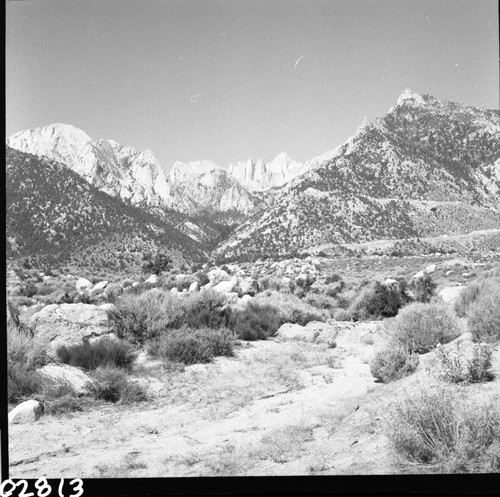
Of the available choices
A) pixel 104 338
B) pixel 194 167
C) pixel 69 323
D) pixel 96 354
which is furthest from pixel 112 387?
pixel 194 167

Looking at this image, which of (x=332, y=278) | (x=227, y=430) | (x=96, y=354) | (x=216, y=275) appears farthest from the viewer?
(x=332, y=278)

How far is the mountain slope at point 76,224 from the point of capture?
6680 mm

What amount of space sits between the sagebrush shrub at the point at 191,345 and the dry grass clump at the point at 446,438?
345cm

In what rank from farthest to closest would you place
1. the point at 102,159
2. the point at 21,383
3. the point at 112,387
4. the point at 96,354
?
1. the point at 102,159
2. the point at 96,354
3. the point at 112,387
4. the point at 21,383

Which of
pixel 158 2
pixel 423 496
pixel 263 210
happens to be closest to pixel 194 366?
pixel 263 210

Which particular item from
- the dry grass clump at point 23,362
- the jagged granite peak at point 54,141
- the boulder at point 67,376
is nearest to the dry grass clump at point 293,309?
the boulder at point 67,376

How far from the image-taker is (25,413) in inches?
198

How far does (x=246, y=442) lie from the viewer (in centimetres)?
466

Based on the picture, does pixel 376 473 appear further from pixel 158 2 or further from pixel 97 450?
pixel 158 2

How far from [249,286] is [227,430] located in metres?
3.43

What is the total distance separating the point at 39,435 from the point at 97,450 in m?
0.66

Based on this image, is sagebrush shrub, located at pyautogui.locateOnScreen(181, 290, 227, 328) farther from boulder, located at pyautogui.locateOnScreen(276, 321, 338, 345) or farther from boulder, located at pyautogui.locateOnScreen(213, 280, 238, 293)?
boulder, located at pyautogui.locateOnScreen(276, 321, 338, 345)

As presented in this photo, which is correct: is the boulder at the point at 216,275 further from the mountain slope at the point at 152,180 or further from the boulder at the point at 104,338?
the boulder at the point at 104,338

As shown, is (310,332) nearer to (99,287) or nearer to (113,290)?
(113,290)
